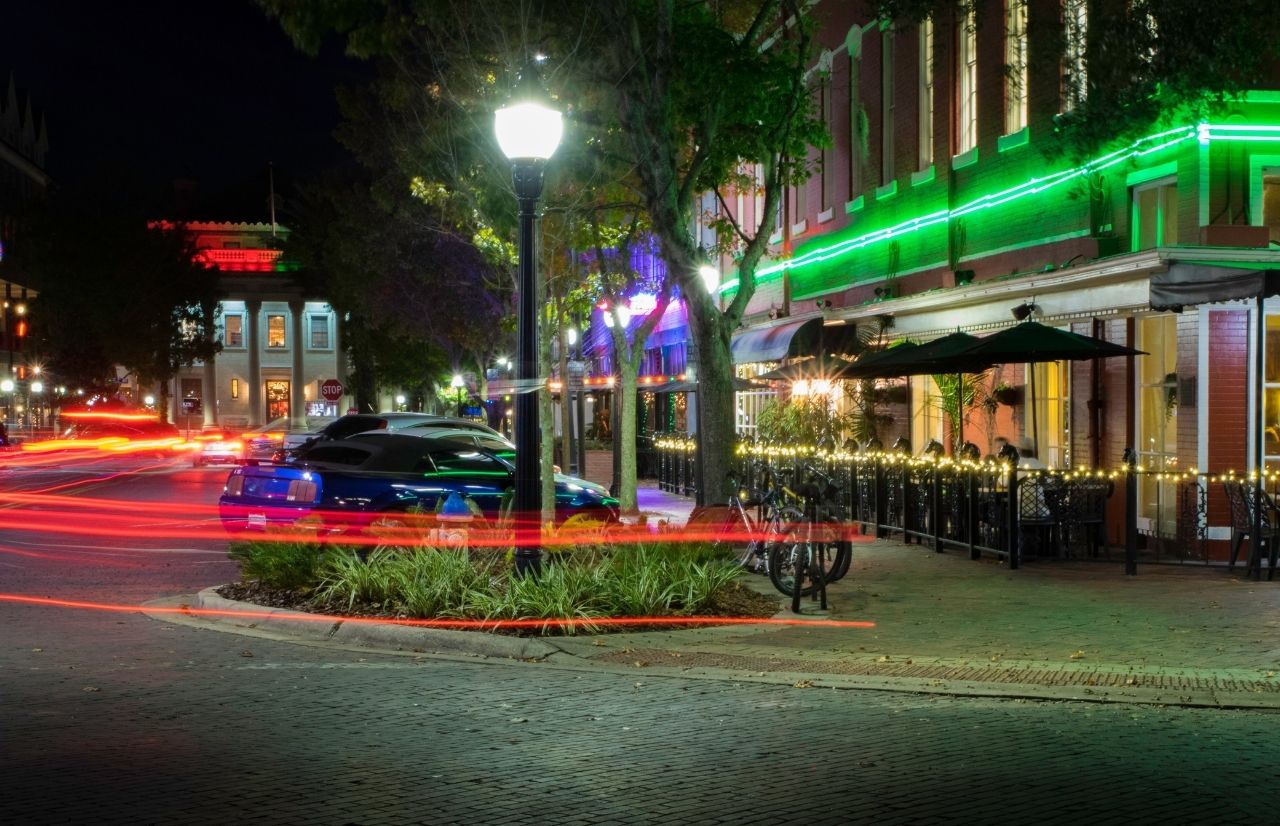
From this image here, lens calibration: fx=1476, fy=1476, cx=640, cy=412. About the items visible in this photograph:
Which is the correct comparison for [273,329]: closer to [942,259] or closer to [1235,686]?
[942,259]

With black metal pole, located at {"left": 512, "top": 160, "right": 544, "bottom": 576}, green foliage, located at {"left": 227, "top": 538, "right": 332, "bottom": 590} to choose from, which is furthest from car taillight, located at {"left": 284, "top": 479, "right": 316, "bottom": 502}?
black metal pole, located at {"left": 512, "top": 160, "right": 544, "bottom": 576}

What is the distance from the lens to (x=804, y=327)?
25.8 meters

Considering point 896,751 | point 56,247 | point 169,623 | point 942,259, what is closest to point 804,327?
point 942,259

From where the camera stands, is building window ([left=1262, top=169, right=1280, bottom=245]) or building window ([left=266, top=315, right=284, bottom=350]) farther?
building window ([left=266, top=315, right=284, bottom=350])

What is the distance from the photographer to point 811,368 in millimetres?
25656

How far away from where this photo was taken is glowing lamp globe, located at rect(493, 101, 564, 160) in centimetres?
1280

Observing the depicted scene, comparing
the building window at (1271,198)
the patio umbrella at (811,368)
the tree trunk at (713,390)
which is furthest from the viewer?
the patio umbrella at (811,368)

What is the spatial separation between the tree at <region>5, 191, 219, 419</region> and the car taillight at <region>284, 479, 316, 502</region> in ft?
194

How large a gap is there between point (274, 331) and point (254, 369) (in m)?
2.98

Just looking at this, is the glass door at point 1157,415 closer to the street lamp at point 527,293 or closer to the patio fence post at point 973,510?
the patio fence post at point 973,510

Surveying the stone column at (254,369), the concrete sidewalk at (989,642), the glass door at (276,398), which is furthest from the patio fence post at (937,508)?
the glass door at (276,398)

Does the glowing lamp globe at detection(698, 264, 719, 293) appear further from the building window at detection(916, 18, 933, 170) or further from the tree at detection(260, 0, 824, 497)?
the building window at detection(916, 18, 933, 170)

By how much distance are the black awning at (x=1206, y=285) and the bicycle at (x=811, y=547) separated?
14.6 feet

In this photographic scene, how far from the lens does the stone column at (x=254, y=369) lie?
93625 millimetres
